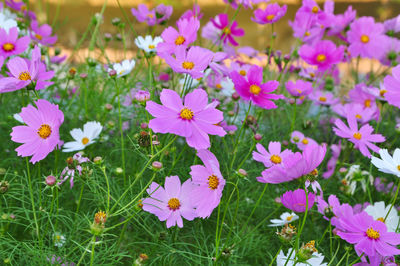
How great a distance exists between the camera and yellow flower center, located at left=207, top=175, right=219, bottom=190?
0.70 metres

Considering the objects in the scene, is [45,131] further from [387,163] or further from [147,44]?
[387,163]

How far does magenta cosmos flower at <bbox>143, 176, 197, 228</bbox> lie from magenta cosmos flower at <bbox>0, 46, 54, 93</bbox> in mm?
256

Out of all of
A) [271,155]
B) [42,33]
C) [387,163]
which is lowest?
[42,33]

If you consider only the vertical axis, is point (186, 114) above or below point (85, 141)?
above

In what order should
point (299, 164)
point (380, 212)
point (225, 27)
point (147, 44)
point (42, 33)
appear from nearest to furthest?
point (299, 164)
point (380, 212)
point (147, 44)
point (225, 27)
point (42, 33)

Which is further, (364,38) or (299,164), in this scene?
(364,38)

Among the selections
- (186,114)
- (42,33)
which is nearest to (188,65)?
(186,114)

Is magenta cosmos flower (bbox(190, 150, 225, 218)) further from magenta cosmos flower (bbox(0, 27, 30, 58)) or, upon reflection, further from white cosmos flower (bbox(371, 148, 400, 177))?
magenta cosmos flower (bbox(0, 27, 30, 58))

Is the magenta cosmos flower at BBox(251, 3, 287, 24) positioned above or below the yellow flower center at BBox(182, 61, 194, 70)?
below

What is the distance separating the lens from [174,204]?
74cm

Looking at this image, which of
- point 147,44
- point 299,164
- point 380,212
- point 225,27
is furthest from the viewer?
point 225,27

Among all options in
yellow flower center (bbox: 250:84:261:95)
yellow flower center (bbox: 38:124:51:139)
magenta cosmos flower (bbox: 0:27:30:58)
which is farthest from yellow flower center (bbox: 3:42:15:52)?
yellow flower center (bbox: 250:84:261:95)

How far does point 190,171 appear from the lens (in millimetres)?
893

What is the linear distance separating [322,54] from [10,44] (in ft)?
2.36
